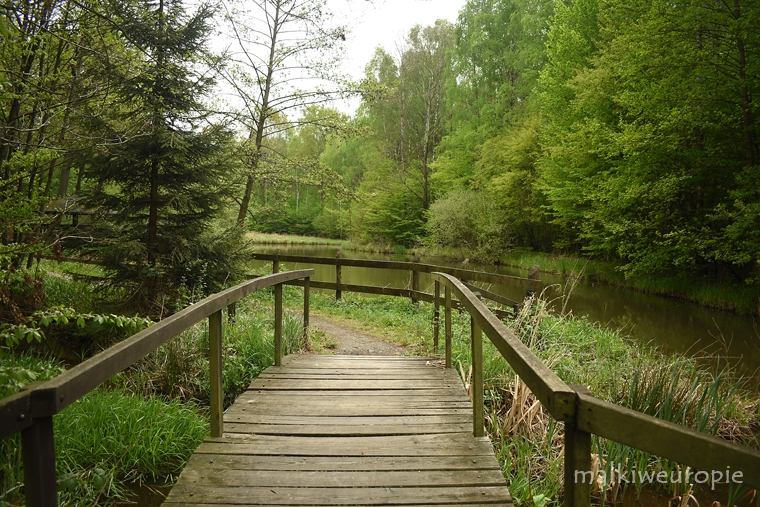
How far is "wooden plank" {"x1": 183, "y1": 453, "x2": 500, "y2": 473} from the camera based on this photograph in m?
2.51

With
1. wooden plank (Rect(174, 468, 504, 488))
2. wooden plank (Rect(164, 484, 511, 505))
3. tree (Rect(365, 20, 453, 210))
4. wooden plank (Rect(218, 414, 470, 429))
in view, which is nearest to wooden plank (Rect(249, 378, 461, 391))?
wooden plank (Rect(218, 414, 470, 429))

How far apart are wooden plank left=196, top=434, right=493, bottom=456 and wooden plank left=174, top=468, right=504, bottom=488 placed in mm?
215

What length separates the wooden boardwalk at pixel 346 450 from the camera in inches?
88.9

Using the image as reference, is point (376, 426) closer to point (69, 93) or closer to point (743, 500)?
point (743, 500)

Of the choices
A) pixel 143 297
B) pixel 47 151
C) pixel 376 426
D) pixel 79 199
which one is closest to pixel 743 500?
pixel 376 426

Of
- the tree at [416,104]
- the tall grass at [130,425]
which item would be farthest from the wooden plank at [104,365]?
the tree at [416,104]

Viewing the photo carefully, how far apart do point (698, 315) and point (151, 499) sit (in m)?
12.3

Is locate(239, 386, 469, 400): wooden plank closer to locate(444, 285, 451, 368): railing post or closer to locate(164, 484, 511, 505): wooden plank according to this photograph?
locate(444, 285, 451, 368): railing post

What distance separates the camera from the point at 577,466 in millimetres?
1393

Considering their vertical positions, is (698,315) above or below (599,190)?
below

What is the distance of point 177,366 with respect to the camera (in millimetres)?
4594

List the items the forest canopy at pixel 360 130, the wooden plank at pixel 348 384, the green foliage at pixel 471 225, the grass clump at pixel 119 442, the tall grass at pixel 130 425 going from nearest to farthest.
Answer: the tall grass at pixel 130 425, the grass clump at pixel 119 442, the wooden plank at pixel 348 384, the forest canopy at pixel 360 130, the green foliage at pixel 471 225

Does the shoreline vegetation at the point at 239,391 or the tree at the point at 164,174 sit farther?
the tree at the point at 164,174

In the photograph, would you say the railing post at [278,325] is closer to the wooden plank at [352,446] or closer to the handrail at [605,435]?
the wooden plank at [352,446]
